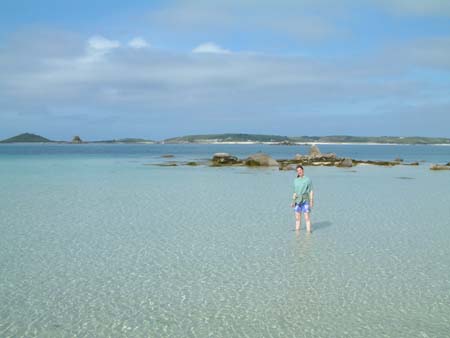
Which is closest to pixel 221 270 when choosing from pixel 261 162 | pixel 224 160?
pixel 261 162

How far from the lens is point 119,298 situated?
361 inches

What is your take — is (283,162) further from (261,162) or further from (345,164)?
(345,164)

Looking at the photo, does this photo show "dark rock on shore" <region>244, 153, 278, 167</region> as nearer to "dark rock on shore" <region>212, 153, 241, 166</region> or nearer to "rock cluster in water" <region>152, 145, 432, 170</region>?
"rock cluster in water" <region>152, 145, 432, 170</region>

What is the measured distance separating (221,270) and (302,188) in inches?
189

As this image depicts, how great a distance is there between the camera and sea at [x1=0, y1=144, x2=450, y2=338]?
802cm

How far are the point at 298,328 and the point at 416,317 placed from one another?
7.05ft

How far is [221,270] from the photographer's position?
1109 centimetres

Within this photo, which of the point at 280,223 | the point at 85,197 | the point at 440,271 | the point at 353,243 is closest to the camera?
the point at 440,271

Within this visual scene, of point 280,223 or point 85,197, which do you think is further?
point 85,197

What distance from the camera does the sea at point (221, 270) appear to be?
8023 mm

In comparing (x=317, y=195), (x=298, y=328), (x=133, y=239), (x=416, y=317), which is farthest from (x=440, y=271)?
(x=317, y=195)

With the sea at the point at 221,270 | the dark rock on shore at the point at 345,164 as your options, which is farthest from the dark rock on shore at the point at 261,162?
the sea at the point at 221,270

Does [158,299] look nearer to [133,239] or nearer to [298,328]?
[298,328]

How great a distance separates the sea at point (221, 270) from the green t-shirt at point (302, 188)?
1.14 metres
